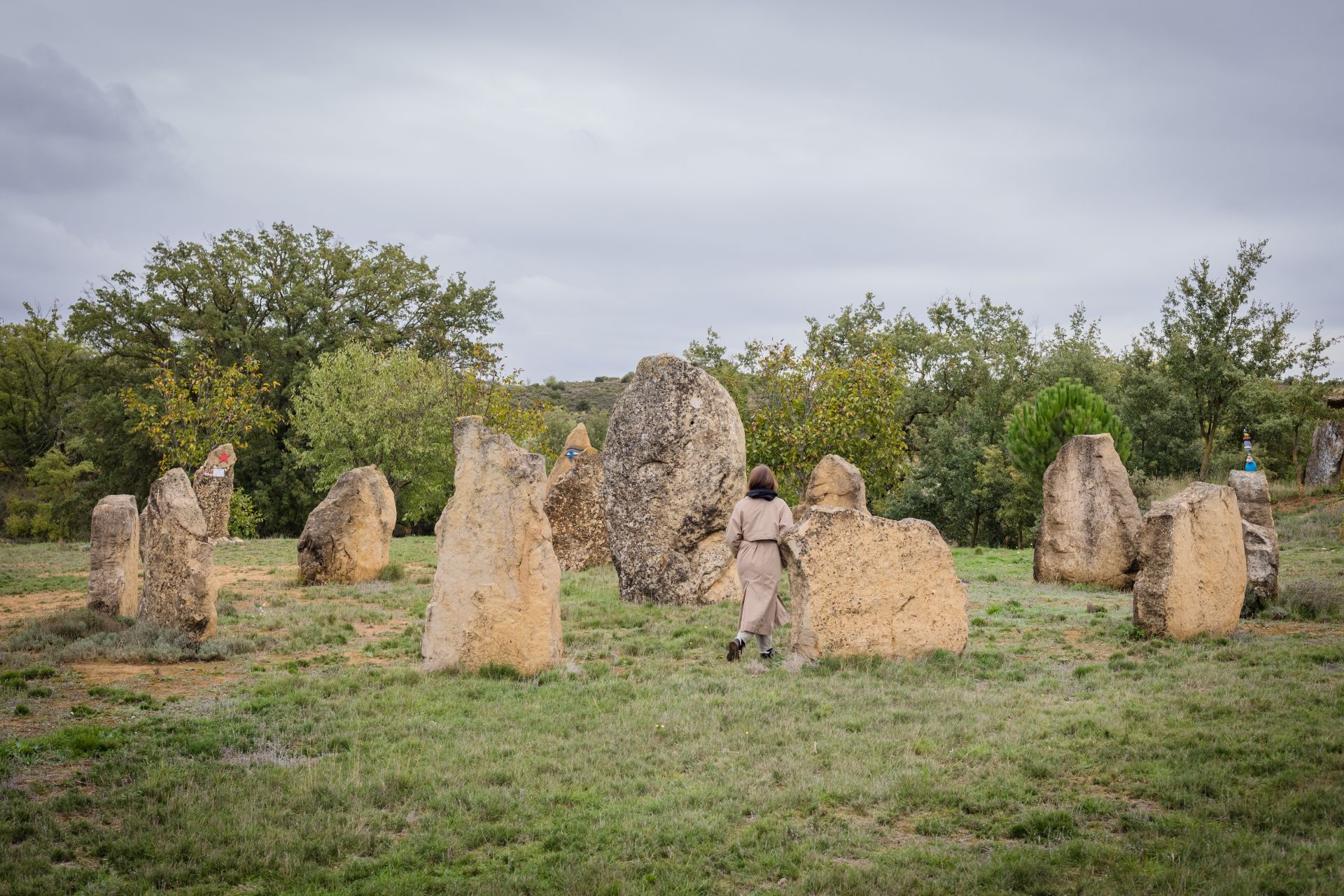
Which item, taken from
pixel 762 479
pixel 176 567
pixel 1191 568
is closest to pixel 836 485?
pixel 762 479

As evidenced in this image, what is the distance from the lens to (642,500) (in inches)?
648

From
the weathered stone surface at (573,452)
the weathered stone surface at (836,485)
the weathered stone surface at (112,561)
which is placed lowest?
the weathered stone surface at (112,561)

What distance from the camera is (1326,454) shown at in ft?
104

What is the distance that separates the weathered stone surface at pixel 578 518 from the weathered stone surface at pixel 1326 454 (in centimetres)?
2437

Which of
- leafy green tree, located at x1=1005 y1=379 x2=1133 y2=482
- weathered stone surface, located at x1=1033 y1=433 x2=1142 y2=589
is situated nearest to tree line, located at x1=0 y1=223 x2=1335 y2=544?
leafy green tree, located at x1=1005 y1=379 x2=1133 y2=482

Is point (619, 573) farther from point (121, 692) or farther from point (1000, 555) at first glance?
point (1000, 555)

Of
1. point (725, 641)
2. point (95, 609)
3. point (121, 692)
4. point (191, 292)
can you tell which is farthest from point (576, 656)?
point (191, 292)

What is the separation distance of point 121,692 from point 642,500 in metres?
8.57

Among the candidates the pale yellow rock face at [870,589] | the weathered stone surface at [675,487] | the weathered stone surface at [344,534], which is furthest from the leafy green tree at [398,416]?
the pale yellow rock face at [870,589]

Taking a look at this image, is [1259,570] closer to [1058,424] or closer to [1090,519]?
[1090,519]

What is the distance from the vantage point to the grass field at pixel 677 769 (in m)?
5.64

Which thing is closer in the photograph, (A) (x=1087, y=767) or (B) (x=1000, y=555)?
(A) (x=1087, y=767)

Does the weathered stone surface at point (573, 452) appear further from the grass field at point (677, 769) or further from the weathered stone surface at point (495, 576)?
the weathered stone surface at point (495, 576)

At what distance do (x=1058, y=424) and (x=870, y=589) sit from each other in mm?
19799
